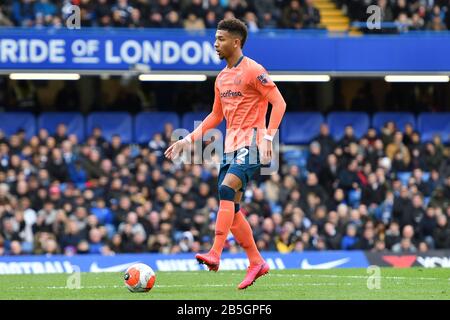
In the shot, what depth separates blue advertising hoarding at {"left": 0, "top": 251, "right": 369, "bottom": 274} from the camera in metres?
18.7

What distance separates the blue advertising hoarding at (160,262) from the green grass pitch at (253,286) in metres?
3.57

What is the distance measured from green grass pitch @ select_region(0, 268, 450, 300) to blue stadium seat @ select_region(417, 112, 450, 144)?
431 inches

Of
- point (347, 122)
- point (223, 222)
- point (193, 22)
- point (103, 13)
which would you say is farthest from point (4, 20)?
point (223, 222)

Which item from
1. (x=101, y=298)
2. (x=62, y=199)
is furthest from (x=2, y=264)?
(x=101, y=298)

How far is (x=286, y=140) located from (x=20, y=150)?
5699 mm

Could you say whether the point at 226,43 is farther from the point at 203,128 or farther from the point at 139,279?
the point at 139,279

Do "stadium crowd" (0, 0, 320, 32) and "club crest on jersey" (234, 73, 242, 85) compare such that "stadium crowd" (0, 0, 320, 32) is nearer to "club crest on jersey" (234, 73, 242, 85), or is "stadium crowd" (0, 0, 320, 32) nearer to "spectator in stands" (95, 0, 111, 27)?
"spectator in stands" (95, 0, 111, 27)

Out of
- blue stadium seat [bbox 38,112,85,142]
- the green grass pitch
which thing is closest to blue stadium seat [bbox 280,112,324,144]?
blue stadium seat [bbox 38,112,85,142]

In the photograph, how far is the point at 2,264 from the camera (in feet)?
61.1

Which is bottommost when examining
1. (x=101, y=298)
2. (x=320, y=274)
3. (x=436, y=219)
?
(x=436, y=219)

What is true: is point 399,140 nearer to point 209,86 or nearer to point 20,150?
point 209,86

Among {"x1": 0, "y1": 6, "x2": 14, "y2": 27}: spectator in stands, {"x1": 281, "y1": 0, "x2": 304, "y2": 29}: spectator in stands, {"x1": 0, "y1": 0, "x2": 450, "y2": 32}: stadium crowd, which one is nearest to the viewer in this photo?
{"x1": 0, "y1": 6, "x2": 14, "y2": 27}: spectator in stands

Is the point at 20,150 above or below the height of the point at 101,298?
below

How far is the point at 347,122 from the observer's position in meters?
25.8
